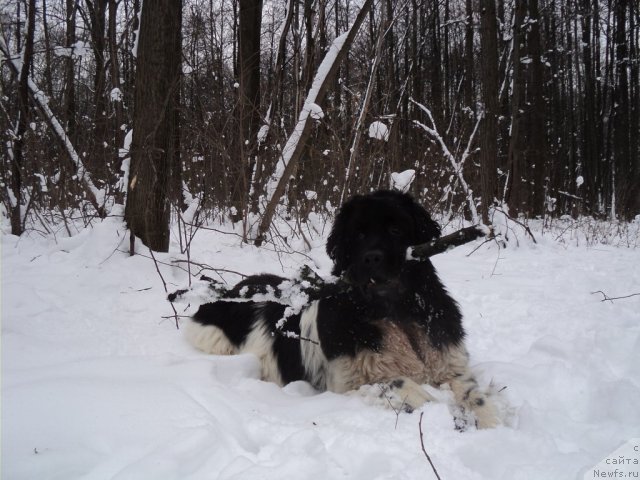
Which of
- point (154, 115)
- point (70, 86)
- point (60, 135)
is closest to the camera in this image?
point (154, 115)

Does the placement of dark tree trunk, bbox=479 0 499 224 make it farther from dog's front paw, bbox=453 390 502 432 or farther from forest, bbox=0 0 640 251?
dog's front paw, bbox=453 390 502 432

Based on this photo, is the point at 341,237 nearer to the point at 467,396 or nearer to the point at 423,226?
the point at 423,226

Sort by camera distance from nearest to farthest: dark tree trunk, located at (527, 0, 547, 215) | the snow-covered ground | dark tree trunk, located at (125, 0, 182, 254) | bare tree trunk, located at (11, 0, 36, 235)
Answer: the snow-covered ground
dark tree trunk, located at (125, 0, 182, 254)
bare tree trunk, located at (11, 0, 36, 235)
dark tree trunk, located at (527, 0, 547, 215)

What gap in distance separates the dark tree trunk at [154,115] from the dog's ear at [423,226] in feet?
9.69

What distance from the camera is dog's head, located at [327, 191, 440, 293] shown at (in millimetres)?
2582

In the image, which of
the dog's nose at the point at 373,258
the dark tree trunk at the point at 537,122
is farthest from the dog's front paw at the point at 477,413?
the dark tree trunk at the point at 537,122

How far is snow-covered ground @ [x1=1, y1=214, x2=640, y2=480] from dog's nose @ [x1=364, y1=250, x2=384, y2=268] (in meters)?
0.80

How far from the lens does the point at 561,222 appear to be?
1526cm

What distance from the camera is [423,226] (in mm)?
2918

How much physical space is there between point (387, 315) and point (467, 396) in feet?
2.11

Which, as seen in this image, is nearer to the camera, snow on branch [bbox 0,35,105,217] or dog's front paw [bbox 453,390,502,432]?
dog's front paw [bbox 453,390,502,432]

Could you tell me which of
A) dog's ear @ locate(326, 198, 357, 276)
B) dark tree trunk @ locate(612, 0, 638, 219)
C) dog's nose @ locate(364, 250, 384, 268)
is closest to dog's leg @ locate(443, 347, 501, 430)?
dog's nose @ locate(364, 250, 384, 268)

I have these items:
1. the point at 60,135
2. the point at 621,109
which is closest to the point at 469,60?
the point at 621,109

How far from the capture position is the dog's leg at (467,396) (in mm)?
2193
